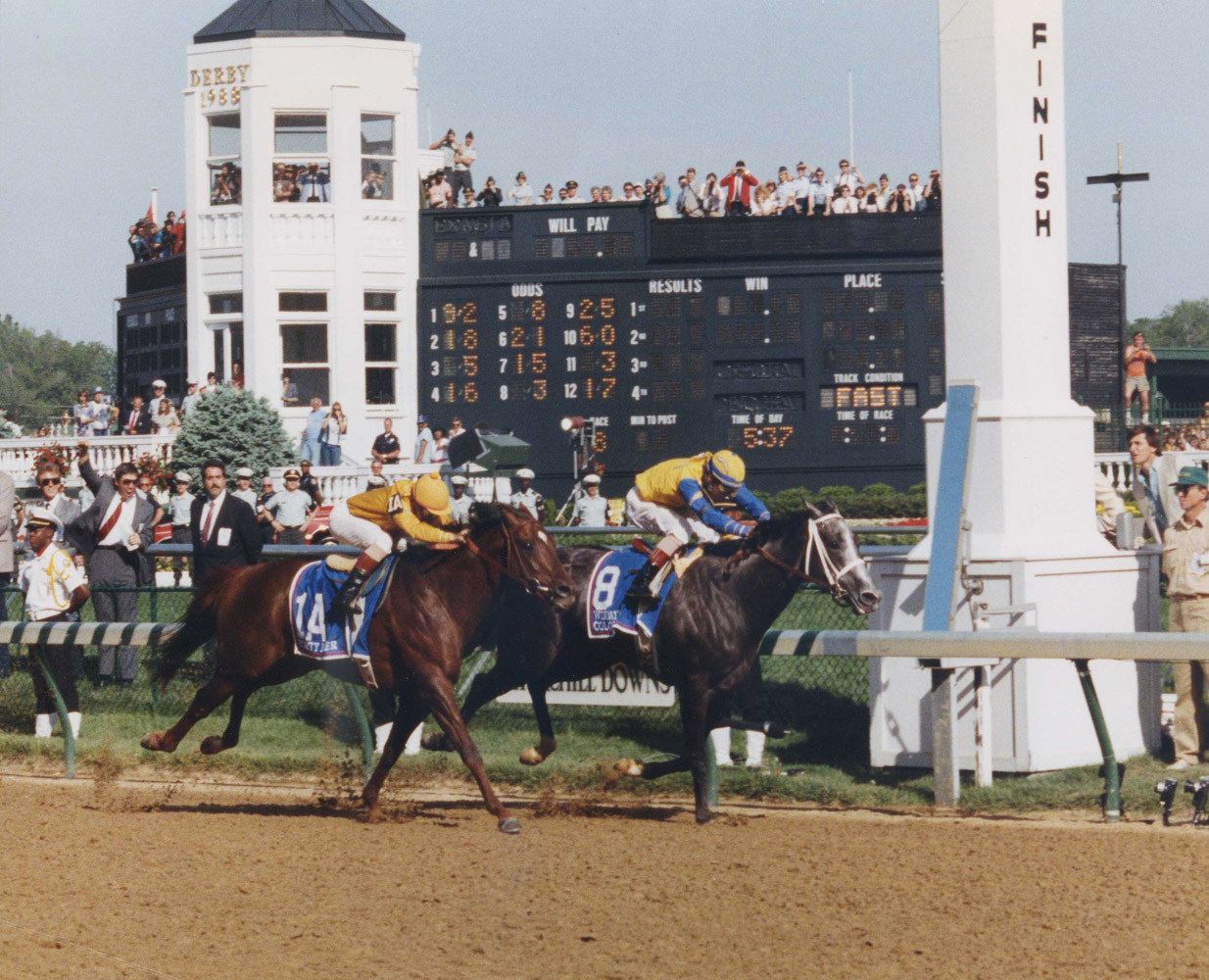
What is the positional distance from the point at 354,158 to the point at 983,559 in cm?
1531

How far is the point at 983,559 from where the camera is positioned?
7723 millimetres

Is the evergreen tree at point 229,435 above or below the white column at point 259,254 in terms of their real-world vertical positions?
below

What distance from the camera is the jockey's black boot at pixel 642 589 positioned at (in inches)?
292

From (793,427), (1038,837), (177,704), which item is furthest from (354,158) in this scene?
(1038,837)

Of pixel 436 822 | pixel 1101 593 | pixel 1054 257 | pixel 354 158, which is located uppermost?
pixel 354 158

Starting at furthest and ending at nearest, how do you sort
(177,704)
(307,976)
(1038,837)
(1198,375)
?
(1198,375), (177,704), (1038,837), (307,976)

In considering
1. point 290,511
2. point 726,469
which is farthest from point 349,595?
point 290,511

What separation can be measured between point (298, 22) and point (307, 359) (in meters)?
4.14

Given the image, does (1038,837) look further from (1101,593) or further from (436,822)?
(436,822)

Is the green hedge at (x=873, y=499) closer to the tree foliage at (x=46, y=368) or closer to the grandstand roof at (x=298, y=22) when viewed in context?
the grandstand roof at (x=298, y=22)

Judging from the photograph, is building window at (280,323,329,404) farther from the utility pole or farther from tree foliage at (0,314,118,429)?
tree foliage at (0,314,118,429)

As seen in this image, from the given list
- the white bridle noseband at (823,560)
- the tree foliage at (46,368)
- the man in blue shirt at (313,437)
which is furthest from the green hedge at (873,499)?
the tree foliage at (46,368)

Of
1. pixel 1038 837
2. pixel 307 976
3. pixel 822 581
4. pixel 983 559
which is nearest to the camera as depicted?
pixel 307 976

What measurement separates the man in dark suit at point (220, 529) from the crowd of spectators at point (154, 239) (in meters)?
13.7
